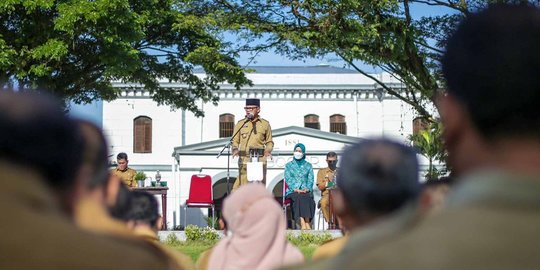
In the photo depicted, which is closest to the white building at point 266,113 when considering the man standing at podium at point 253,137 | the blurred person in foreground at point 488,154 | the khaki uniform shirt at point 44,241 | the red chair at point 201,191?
the red chair at point 201,191

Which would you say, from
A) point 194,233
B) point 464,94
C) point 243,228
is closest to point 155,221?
point 243,228

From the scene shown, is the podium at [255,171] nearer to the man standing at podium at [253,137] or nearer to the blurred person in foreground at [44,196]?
the man standing at podium at [253,137]

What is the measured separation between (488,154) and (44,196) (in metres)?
0.85

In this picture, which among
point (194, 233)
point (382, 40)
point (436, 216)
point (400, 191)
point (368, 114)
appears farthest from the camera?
point (368, 114)

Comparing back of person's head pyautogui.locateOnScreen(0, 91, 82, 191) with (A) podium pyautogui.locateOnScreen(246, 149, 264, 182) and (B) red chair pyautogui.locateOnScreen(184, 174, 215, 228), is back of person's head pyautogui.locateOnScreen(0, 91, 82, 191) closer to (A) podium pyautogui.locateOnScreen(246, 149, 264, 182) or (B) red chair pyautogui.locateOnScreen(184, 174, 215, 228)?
(A) podium pyautogui.locateOnScreen(246, 149, 264, 182)

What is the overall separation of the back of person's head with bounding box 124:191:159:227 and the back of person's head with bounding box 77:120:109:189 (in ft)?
3.80

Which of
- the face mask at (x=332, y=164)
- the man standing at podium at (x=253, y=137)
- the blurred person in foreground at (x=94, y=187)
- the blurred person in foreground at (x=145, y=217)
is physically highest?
the man standing at podium at (x=253, y=137)

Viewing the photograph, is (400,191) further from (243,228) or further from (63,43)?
(63,43)

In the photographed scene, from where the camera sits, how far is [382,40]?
1468 cm

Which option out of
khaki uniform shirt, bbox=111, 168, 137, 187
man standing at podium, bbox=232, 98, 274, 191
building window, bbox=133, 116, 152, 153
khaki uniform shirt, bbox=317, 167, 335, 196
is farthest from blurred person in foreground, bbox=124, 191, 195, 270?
building window, bbox=133, 116, 152, 153

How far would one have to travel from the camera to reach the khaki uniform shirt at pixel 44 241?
1.52 m

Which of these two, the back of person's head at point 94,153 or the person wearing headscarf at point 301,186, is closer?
the back of person's head at point 94,153

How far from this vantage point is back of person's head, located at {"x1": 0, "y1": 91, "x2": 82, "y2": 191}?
1.83 meters

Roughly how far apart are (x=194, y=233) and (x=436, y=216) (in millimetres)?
11984
